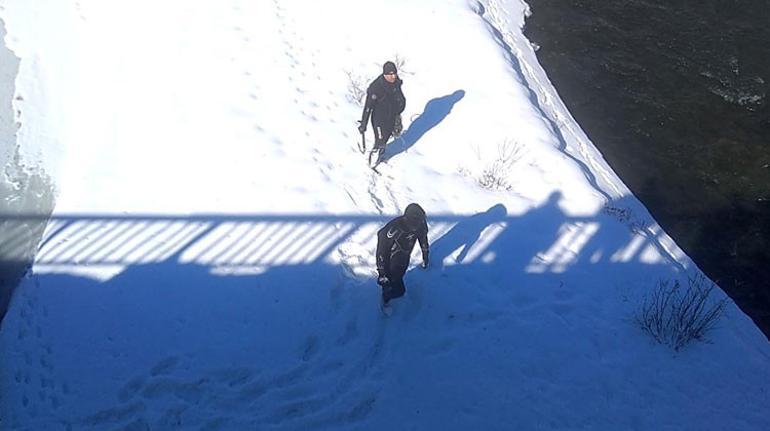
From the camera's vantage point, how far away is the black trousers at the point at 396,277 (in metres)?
6.52

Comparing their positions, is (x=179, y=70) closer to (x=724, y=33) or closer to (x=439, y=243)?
(x=439, y=243)

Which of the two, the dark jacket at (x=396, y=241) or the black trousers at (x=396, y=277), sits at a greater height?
the dark jacket at (x=396, y=241)

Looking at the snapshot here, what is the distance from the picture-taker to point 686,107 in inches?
437

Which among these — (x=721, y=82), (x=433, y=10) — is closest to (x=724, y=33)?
(x=721, y=82)

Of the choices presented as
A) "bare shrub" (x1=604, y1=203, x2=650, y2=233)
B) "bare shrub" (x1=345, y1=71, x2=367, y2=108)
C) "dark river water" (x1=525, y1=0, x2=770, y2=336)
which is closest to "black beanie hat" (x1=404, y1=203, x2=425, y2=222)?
"bare shrub" (x1=604, y1=203, x2=650, y2=233)

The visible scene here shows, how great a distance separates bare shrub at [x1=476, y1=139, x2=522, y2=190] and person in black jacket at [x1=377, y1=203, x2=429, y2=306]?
2.38m

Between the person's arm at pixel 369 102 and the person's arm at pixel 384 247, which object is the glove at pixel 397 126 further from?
the person's arm at pixel 384 247

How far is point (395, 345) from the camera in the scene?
6777 mm

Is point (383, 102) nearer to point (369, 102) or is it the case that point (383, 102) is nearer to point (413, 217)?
point (369, 102)

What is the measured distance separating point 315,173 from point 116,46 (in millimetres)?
4306

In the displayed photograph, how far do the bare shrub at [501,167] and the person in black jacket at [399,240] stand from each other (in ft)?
7.82

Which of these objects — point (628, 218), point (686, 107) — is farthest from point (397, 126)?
point (686, 107)

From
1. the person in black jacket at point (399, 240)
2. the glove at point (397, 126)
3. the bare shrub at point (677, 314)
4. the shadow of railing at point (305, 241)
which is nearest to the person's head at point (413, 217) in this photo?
the person in black jacket at point (399, 240)

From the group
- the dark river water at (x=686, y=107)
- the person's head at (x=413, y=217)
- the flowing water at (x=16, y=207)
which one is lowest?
the flowing water at (x=16, y=207)
